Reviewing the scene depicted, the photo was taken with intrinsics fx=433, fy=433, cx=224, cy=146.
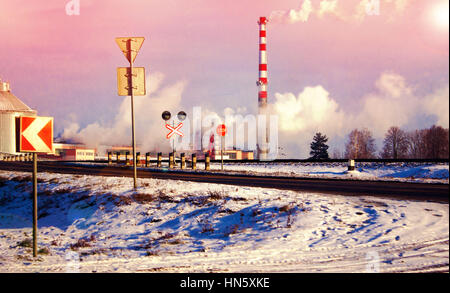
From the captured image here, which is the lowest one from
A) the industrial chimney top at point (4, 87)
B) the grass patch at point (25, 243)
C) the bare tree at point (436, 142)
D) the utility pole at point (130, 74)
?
the grass patch at point (25, 243)

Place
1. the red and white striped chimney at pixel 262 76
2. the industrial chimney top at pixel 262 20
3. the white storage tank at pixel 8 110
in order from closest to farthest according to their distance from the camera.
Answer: the white storage tank at pixel 8 110 → the red and white striped chimney at pixel 262 76 → the industrial chimney top at pixel 262 20

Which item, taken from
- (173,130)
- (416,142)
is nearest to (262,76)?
(416,142)

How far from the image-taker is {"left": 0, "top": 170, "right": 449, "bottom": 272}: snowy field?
21.2 feet

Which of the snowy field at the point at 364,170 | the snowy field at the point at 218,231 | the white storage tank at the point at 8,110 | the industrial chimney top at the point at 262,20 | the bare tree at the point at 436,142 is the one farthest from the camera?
the industrial chimney top at the point at 262,20

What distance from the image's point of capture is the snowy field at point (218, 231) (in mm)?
6473

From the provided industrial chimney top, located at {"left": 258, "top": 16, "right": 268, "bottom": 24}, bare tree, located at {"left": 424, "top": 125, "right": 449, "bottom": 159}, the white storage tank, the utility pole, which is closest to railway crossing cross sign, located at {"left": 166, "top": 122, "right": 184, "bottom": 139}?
the utility pole

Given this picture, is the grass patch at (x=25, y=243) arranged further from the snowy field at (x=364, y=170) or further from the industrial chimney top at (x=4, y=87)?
the industrial chimney top at (x=4, y=87)

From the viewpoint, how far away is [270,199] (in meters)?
11.3

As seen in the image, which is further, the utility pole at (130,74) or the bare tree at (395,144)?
the bare tree at (395,144)

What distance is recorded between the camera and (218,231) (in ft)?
30.4

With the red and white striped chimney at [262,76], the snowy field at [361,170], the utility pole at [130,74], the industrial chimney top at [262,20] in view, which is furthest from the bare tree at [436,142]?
the utility pole at [130,74]

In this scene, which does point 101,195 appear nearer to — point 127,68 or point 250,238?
point 127,68

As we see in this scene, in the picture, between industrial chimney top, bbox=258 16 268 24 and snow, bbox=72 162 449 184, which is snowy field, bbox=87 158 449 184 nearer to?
snow, bbox=72 162 449 184
